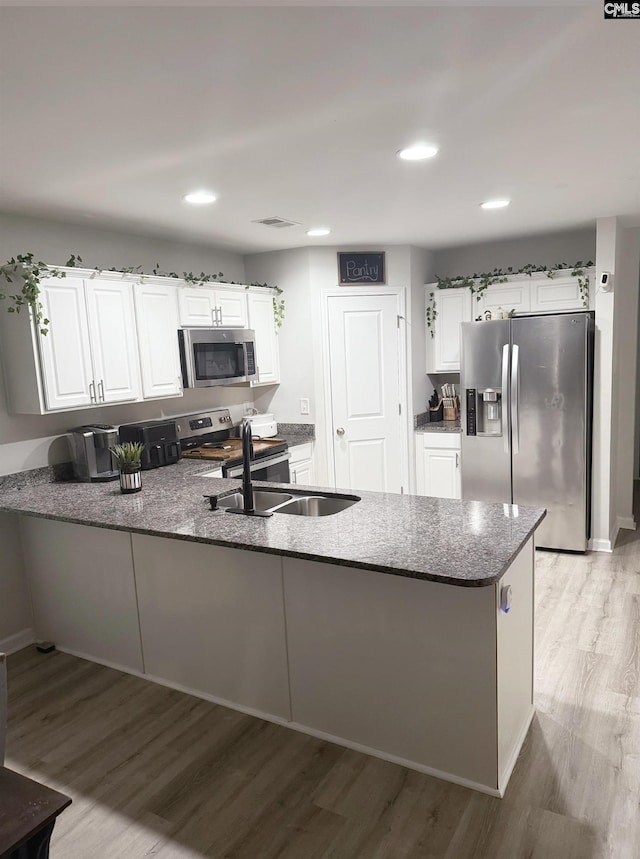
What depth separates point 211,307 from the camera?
4.27 meters

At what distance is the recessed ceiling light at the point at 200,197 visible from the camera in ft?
10.1

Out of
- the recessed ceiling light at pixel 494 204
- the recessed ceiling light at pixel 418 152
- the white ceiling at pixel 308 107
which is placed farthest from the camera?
the recessed ceiling light at pixel 494 204

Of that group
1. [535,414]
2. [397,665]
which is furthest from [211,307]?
Result: [397,665]

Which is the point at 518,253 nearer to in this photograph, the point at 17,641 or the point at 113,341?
the point at 113,341

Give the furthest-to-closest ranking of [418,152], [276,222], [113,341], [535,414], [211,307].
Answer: [535,414], [211,307], [276,222], [113,341], [418,152]

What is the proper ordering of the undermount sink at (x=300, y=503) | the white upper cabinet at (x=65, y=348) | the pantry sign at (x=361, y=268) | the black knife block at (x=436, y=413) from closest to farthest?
the undermount sink at (x=300, y=503)
the white upper cabinet at (x=65, y=348)
the pantry sign at (x=361, y=268)
the black knife block at (x=436, y=413)

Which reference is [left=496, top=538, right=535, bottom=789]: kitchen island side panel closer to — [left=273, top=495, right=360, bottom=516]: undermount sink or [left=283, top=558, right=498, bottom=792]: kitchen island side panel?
[left=283, top=558, right=498, bottom=792]: kitchen island side panel

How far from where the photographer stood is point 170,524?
2.60m

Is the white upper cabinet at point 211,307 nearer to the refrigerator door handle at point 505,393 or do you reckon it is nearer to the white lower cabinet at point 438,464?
the white lower cabinet at point 438,464

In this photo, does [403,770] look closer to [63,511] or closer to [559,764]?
[559,764]

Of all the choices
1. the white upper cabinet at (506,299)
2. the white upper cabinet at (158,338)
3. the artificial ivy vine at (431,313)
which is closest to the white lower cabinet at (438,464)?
the artificial ivy vine at (431,313)

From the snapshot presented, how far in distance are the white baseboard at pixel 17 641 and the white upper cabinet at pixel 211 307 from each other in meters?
2.10

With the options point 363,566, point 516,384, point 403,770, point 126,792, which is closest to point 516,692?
point 403,770

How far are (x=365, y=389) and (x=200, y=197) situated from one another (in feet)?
7.73
